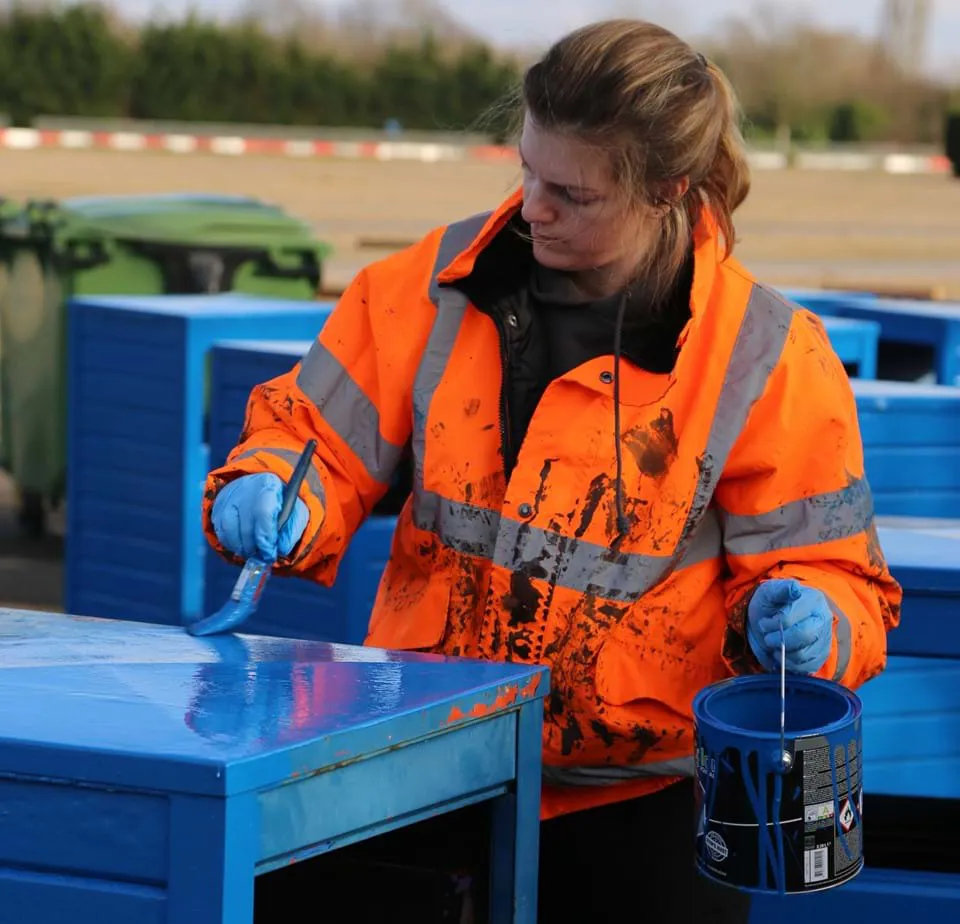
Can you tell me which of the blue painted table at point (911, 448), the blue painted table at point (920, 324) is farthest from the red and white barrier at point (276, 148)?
the blue painted table at point (911, 448)

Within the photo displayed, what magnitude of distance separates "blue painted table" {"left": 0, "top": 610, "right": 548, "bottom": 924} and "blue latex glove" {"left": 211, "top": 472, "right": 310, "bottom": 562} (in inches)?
5.3

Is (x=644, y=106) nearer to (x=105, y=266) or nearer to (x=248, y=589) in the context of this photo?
(x=248, y=589)

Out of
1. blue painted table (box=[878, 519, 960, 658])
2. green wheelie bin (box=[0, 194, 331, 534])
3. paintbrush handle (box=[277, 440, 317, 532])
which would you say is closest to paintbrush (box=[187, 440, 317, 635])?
paintbrush handle (box=[277, 440, 317, 532])

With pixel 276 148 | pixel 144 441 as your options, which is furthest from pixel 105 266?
pixel 276 148

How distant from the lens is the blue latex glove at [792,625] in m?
2.19

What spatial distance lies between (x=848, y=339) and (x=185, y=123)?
4344 centimetres

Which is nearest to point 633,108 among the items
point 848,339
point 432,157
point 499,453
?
point 499,453

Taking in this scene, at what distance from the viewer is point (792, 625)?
2184mm

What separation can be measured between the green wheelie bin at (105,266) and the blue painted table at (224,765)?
18.3ft

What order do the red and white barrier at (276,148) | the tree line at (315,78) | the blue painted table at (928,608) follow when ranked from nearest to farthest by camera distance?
1. the blue painted table at (928,608)
2. the red and white barrier at (276,148)
3. the tree line at (315,78)

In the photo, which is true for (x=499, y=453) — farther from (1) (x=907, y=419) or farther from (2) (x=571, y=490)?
(1) (x=907, y=419)

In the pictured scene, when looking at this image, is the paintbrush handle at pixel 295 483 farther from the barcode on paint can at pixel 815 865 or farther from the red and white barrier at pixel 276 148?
the red and white barrier at pixel 276 148

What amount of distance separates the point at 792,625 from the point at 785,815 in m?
0.24

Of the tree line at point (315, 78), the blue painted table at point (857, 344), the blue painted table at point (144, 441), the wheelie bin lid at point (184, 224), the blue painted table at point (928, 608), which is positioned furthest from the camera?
the tree line at point (315, 78)
